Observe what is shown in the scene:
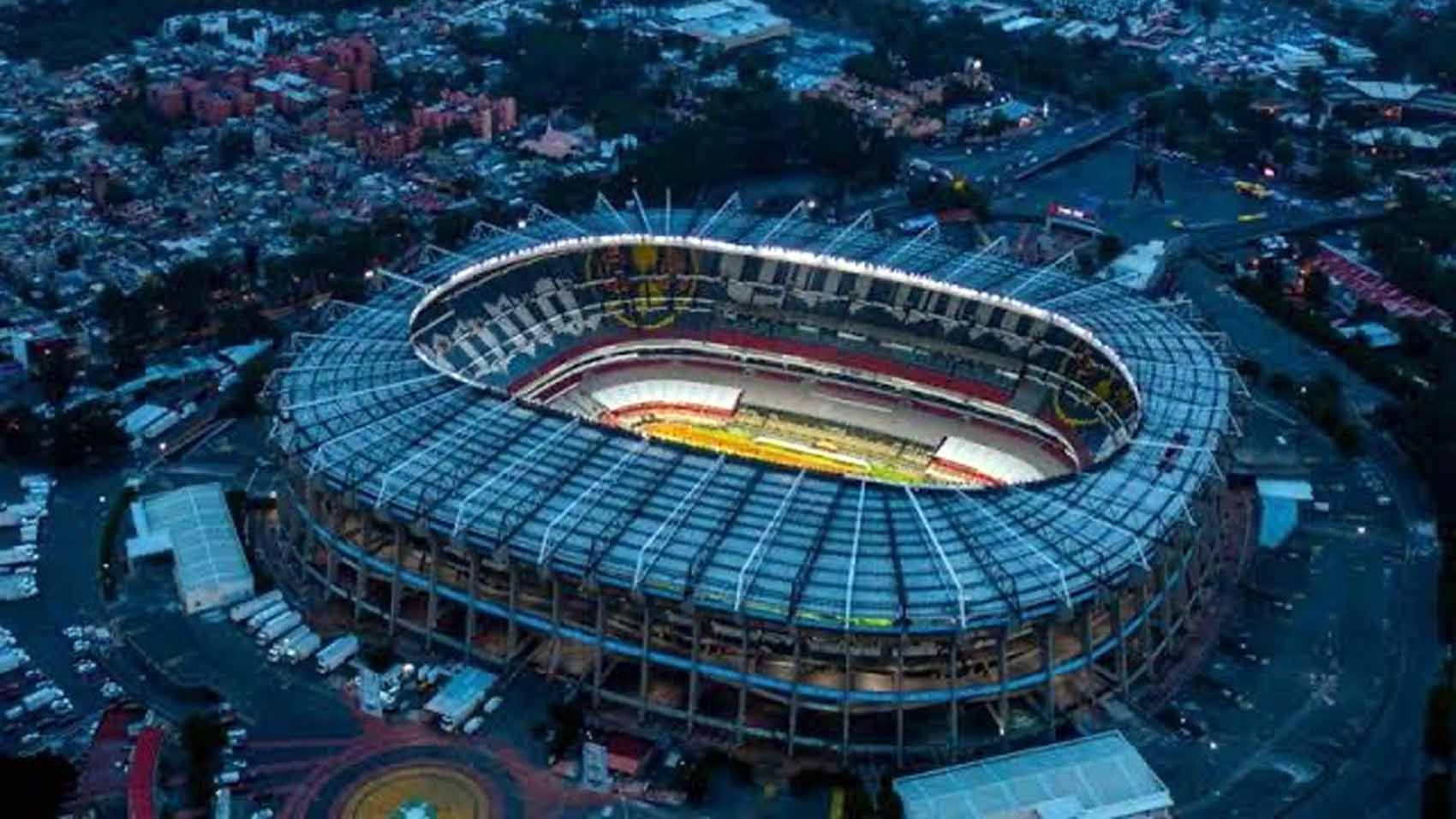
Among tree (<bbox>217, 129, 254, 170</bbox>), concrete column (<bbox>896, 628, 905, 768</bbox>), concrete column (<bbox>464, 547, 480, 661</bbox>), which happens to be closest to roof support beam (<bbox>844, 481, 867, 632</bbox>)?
concrete column (<bbox>896, 628, 905, 768</bbox>)

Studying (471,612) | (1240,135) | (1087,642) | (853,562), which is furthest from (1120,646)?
(1240,135)

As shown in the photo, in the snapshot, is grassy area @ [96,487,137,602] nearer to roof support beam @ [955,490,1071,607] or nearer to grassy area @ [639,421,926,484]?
grassy area @ [639,421,926,484]

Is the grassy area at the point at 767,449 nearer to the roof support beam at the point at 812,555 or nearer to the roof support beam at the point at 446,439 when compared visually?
the roof support beam at the point at 446,439

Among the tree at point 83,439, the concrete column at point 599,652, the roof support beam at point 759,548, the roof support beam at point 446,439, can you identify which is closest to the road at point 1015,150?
the roof support beam at point 446,439

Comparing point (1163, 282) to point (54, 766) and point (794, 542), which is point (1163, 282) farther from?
point (54, 766)

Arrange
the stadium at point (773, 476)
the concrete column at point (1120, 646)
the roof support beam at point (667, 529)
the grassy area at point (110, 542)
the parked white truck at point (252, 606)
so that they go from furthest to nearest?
the grassy area at point (110, 542), the parked white truck at point (252, 606), the concrete column at point (1120, 646), the stadium at point (773, 476), the roof support beam at point (667, 529)

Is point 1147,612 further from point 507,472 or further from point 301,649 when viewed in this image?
point 301,649
